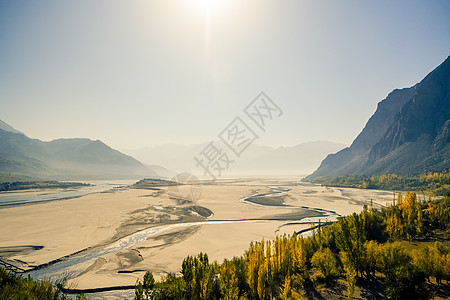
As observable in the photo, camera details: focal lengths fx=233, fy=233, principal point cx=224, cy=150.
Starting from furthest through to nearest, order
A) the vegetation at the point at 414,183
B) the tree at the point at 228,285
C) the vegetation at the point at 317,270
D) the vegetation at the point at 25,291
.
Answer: the vegetation at the point at 414,183 → the vegetation at the point at 317,270 → the tree at the point at 228,285 → the vegetation at the point at 25,291

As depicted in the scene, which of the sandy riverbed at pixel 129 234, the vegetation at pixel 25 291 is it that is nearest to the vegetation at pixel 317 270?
the vegetation at pixel 25 291

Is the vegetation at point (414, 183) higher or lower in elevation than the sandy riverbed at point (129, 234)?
higher

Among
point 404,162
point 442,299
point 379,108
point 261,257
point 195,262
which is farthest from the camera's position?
point 379,108

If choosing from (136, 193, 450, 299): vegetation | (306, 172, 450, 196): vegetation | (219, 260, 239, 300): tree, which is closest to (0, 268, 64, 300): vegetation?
(136, 193, 450, 299): vegetation

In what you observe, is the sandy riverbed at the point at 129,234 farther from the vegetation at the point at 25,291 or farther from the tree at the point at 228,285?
the tree at the point at 228,285

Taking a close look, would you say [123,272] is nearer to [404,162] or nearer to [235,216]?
[235,216]

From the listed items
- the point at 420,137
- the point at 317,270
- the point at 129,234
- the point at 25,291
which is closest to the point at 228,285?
the point at 317,270

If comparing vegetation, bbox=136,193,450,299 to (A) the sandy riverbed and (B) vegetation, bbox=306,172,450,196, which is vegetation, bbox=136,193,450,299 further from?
(B) vegetation, bbox=306,172,450,196

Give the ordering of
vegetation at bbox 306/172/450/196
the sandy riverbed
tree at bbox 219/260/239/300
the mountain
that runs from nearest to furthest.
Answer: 1. tree at bbox 219/260/239/300
2. the sandy riverbed
3. vegetation at bbox 306/172/450/196
4. the mountain

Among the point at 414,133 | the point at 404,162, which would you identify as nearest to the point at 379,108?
the point at 414,133
